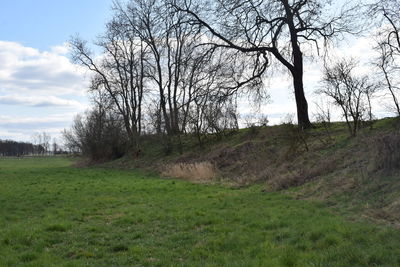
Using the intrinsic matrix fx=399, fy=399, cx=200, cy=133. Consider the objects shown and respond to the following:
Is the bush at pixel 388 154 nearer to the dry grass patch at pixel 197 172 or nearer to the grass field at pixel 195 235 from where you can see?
the grass field at pixel 195 235

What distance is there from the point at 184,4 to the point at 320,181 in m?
14.7

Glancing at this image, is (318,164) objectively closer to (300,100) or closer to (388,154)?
(388,154)

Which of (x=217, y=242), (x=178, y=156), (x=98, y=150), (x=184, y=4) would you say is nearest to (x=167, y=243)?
(x=217, y=242)

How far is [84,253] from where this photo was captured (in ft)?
24.4

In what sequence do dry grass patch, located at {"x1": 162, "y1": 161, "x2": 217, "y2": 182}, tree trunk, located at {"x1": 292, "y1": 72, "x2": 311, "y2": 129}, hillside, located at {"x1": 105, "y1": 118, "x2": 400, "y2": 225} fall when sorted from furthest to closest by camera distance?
1. tree trunk, located at {"x1": 292, "y1": 72, "x2": 311, "y2": 129}
2. dry grass patch, located at {"x1": 162, "y1": 161, "x2": 217, "y2": 182}
3. hillside, located at {"x1": 105, "y1": 118, "x2": 400, "y2": 225}

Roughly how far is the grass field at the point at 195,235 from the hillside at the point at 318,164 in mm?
1040

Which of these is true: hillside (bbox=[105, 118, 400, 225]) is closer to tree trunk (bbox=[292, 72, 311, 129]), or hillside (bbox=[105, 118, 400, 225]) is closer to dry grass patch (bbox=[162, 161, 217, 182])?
dry grass patch (bbox=[162, 161, 217, 182])

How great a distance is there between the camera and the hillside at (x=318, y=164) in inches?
412

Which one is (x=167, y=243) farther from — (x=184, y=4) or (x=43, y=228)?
(x=184, y=4)

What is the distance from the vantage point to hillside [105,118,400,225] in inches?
412

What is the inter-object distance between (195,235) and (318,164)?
8732 mm

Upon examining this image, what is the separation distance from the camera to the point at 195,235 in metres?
8.65

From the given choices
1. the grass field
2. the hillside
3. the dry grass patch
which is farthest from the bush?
the dry grass patch

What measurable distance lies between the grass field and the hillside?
1.04 metres
